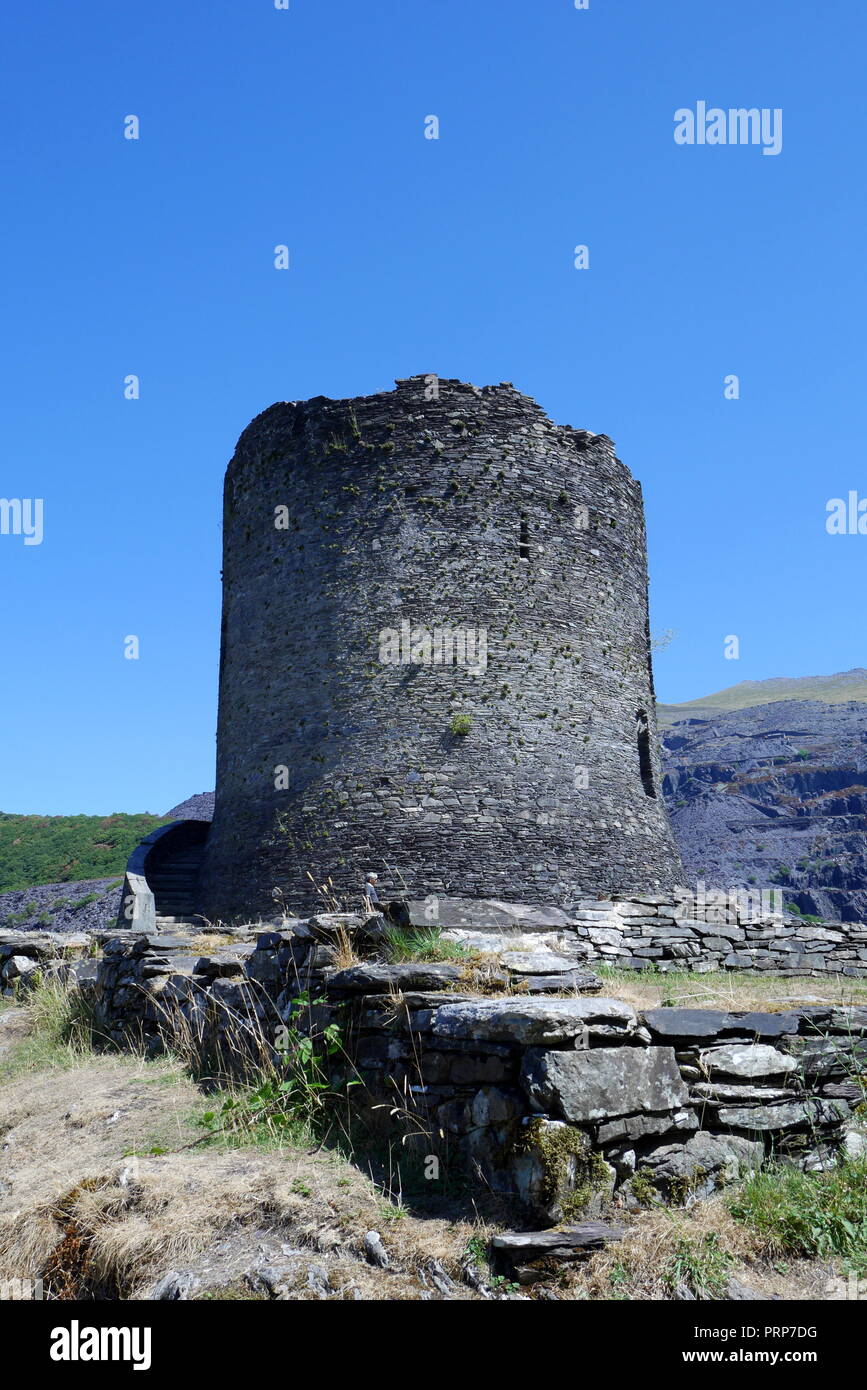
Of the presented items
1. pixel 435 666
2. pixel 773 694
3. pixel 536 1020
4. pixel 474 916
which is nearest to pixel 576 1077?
pixel 536 1020

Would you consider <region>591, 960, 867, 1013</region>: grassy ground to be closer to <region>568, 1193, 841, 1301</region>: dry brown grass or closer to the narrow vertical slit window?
<region>568, 1193, 841, 1301</region>: dry brown grass

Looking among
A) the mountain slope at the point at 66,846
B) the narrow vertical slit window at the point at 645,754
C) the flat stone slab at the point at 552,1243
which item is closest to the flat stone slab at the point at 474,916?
the flat stone slab at the point at 552,1243

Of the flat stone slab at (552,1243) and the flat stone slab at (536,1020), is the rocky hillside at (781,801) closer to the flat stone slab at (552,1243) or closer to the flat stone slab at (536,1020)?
the flat stone slab at (536,1020)

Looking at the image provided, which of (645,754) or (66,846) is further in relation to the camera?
(66,846)

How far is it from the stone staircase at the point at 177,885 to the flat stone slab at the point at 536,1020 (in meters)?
13.0

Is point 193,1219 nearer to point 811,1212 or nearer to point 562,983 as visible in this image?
point 562,983

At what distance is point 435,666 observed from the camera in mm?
16797

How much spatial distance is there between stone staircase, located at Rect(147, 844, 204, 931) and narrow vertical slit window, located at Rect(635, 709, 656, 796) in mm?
8441

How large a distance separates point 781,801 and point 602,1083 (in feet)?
184

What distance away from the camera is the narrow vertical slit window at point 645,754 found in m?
18.8

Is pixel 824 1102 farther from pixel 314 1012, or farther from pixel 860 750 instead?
pixel 860 750

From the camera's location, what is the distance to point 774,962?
1455cm

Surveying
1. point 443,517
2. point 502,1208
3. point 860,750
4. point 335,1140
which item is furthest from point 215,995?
point 860,750
